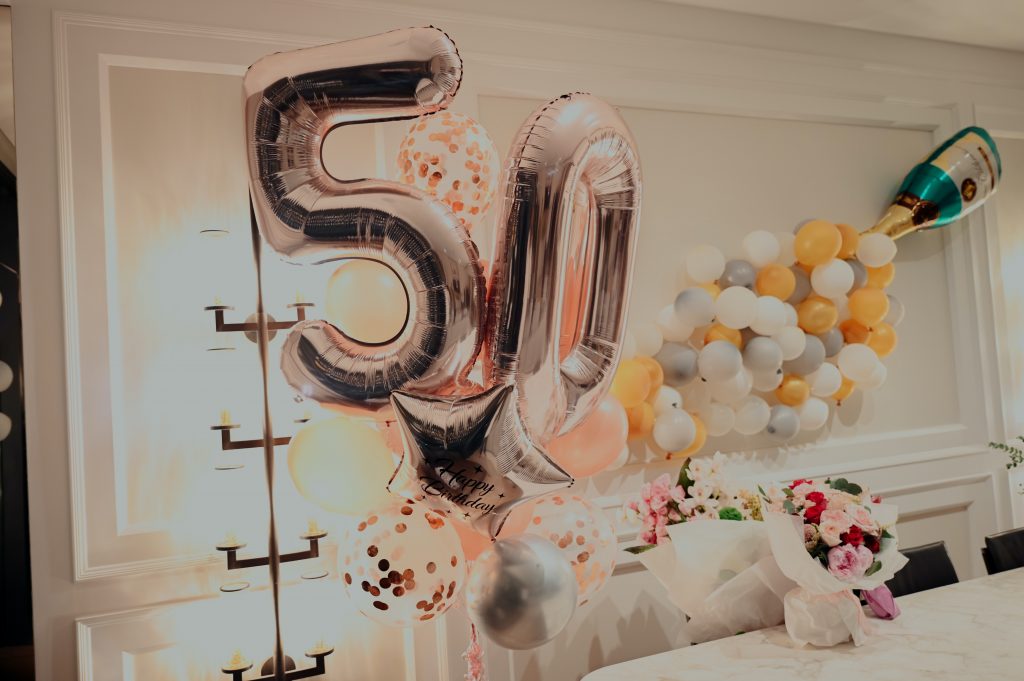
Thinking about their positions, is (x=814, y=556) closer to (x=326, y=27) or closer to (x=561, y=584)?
(x=561, y=584)

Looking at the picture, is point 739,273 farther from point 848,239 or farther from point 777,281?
point 848,239

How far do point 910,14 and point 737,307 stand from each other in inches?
62.2

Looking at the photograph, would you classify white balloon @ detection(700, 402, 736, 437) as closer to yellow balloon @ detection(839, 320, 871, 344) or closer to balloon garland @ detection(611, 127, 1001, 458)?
balloon garland @ detection(611, 127, 1001, 458)

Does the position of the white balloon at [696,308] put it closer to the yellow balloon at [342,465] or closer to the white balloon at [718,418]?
the white balloon at [718,418]

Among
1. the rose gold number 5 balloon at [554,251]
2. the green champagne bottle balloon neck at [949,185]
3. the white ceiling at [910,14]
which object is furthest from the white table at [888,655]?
the white ceiling at [910,14]

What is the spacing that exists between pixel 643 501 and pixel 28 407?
5.41ft

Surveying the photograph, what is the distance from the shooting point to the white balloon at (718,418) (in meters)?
2.72

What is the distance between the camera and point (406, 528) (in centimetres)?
153

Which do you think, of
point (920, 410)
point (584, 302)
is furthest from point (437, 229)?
point (920, 410)

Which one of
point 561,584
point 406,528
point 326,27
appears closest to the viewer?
point 561,584

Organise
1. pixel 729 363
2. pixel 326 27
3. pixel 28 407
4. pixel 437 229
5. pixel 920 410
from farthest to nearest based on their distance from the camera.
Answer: pixel 920 410 → pixel 729 363 → pixel 326 27 → pixel 28 407 → pixel 437 229

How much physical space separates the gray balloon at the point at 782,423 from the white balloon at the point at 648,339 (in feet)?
1.88

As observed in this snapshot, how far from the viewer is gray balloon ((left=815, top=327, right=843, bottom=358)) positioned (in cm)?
298

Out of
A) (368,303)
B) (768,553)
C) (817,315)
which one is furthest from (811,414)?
(368,303)
